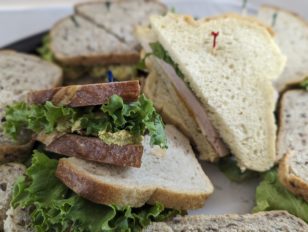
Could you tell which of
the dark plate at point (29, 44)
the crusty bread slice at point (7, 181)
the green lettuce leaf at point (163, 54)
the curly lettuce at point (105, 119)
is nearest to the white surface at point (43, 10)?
the dark plate at point (29, 44)

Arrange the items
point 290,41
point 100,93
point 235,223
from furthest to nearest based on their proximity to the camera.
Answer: point 290,41 < point 235,223 < point 100,93

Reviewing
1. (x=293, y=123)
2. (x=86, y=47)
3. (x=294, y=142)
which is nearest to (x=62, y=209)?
(x=294, y=142)

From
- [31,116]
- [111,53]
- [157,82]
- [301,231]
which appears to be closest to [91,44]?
[111,53]

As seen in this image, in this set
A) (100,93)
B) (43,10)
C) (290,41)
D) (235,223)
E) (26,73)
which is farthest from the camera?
(43,10)

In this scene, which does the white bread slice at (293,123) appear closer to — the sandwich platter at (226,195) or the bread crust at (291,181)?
the bread crust at (291,181)

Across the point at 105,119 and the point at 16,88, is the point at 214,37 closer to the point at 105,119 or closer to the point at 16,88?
the point at 105,119

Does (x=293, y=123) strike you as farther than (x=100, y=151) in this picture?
Yes

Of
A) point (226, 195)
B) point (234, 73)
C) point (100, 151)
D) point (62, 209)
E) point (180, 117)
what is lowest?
point (226, 195)
